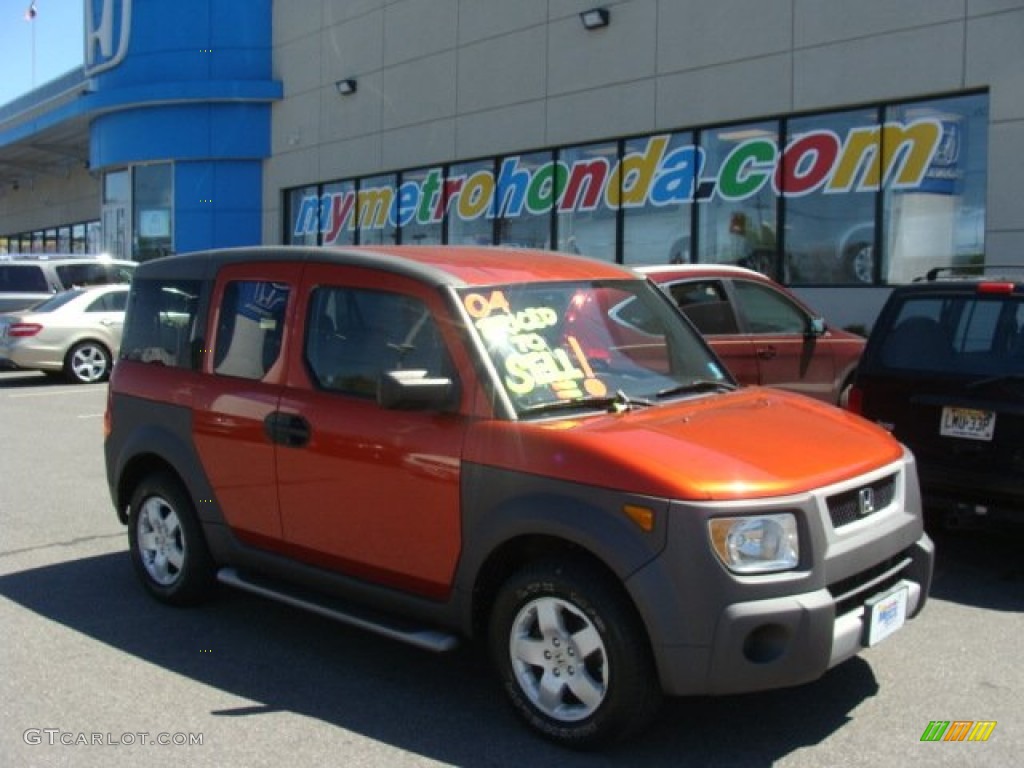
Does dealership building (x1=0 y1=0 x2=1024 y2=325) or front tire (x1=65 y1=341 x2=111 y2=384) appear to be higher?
dealership building (x1=0 y1=0 x2=1024 y2=325)

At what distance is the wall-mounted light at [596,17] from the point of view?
1658 centimetres

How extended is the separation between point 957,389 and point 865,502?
233 centimetres

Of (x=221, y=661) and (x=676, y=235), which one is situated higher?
(x=676, y=235)

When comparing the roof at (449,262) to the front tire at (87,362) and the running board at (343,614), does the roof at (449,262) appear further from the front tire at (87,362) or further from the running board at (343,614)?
the front tire at (87,362)

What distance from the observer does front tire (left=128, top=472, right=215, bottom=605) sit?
5.42m

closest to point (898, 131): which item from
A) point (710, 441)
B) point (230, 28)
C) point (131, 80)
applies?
point (710, 441)

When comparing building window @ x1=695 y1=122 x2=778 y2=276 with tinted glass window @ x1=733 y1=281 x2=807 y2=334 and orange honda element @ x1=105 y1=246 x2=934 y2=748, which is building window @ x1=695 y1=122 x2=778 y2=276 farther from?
orange honda element @ x1=105 y1=246 x2=934 y2=748

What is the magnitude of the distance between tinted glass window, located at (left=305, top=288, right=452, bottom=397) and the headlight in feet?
4.39

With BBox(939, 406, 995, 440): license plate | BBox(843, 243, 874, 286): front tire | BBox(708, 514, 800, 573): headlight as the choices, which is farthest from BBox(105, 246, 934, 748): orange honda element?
BBox(843, 243, 874, 286): front tire

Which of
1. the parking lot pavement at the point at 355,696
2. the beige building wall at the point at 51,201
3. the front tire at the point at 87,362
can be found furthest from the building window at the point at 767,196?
the beige building wall at the point at 51,201

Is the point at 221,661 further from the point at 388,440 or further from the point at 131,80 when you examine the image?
the point at 131,80

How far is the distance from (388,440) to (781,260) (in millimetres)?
11597

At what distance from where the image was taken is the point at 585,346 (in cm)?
452

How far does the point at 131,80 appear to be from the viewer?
2708 cm
